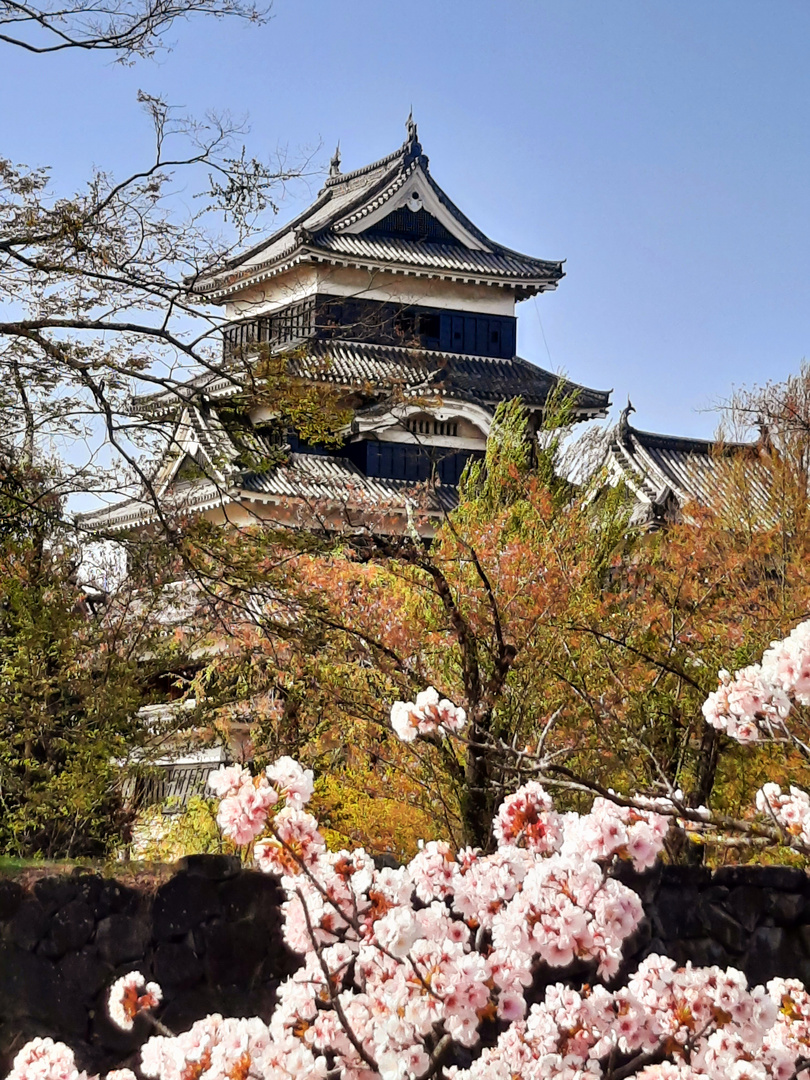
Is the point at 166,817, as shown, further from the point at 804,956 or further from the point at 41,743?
the point at 804,956

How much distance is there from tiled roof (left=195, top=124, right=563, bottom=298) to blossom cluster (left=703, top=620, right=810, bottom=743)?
72.5 ft

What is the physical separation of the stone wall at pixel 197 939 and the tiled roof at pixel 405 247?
1856 centimetres

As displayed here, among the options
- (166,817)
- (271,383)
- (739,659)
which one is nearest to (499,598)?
(739,659)

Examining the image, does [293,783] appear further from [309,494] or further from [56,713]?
[309,494]

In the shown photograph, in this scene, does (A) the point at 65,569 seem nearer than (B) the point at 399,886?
No

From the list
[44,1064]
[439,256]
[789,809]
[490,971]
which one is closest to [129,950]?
[44,1064]

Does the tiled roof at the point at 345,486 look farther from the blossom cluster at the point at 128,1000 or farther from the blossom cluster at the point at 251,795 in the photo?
the blossom cluster at the point at 251,795

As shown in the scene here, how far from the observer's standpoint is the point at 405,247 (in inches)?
1078

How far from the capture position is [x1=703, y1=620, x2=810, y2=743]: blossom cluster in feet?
11.8

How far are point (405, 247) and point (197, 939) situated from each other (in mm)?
21264

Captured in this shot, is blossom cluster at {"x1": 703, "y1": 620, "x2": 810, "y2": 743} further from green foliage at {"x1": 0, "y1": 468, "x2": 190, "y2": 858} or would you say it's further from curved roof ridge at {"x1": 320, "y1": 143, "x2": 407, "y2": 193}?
curved roof ridge at {"x1": 320, "y1": 143, "x2": 407, "y2": 193}

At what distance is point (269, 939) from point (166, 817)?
24.4ft

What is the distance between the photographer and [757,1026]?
3850 millimetres

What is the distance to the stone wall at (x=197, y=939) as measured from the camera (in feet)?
25.5
